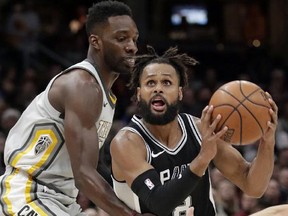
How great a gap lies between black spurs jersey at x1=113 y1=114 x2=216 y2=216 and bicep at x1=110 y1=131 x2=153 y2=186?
6 centimetres

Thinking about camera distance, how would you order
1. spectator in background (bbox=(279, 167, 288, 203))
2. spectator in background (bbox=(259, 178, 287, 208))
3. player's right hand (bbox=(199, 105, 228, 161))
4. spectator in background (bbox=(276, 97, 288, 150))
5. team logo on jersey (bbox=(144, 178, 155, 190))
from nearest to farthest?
player's right hand (bbox=(199, 105, 228, 161)), team logo on jersey (bbox=(144, 178, 155, 190)), spectator in background (bbox=(259, 178, 287, 208)), spectator in background (bbox=(279, 167, 288, 203)), spectator in background (bbox=(276, 97, 288, 150))

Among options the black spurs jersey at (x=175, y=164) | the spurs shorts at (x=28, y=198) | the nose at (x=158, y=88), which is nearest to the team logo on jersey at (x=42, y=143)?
the spurs shorts at (x=28, y=198)

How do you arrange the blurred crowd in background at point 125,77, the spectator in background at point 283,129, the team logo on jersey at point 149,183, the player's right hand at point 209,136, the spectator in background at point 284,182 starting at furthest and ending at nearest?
1. the spectator in background at point 283,129
2. the blurred crowd in background at point 125,77
3. the spectator in background at point 284,182
4. the team logo on jersey at point 149,183
5. the player's right hand at point 209,136

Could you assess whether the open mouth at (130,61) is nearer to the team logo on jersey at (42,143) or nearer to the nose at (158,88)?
the nose at (158,88)

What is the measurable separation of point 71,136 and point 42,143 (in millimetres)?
248

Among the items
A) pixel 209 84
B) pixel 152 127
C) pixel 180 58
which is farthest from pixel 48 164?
Answer: pixel 209 84

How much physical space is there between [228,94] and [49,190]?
41.4 inches

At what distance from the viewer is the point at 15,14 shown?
1239 cm

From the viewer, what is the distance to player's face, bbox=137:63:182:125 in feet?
14.6

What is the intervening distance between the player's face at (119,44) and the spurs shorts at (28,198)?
0.75m

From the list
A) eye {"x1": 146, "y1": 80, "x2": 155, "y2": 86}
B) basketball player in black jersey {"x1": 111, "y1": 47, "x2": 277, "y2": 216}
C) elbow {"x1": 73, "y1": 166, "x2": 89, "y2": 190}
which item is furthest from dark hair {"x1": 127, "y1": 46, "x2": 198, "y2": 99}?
elbow {"x1": 73, "y1": 166, "x2": 89, "y2": 190}

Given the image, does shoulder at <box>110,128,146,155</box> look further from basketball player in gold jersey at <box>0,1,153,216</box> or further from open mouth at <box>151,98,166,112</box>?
open mouth at <box>151,98,166,112</box>

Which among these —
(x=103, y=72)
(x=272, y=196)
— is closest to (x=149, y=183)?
(x=103, y=72)

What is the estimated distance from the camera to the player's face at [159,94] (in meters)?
4.44
